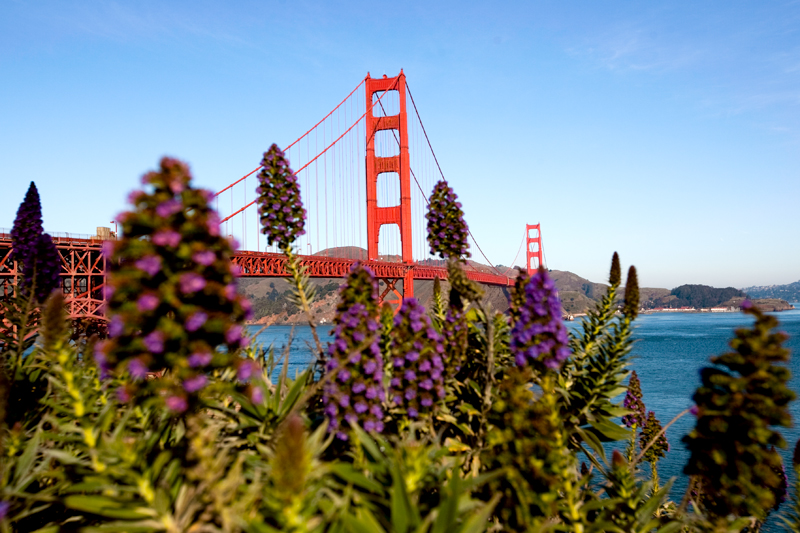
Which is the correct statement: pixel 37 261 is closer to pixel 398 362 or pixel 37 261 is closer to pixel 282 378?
pixel 282 378

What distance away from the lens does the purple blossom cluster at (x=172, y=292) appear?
2.42 metres

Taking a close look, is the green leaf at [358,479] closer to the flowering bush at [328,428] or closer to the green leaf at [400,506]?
the flowering bush at [328,428]

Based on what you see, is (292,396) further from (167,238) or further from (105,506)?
(167,238)

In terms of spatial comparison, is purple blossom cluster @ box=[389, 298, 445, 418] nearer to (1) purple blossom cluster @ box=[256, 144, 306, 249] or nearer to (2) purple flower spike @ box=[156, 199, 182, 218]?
(2) purple flower spike @ box=[156, 199, 182, 218]

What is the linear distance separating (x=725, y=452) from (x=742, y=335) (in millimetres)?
634

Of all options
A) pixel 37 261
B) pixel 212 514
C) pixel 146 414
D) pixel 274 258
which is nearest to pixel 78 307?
pixel 274 258

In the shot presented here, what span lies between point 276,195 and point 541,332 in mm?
3684

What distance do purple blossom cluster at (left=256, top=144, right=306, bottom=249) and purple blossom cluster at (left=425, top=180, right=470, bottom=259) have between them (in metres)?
1.69

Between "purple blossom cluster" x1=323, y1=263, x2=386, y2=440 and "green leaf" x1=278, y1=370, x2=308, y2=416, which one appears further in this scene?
"green leaf" x1=278, y1=370, x2=308, y2=416

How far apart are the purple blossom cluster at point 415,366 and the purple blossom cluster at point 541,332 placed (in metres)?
0.63

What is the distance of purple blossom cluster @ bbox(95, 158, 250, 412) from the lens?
2420 mm

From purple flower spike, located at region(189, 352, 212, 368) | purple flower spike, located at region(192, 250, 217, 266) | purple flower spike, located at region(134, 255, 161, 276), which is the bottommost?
purple flower spike, located at region(189, 352, 212, 368)

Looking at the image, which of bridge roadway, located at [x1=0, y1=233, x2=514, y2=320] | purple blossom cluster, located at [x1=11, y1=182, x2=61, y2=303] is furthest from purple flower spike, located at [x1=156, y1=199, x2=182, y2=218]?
bridge roadway, located at [x1=0, y1=233, x2=514, y2=320]

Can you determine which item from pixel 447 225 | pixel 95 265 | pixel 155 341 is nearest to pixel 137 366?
pixel 155 341
